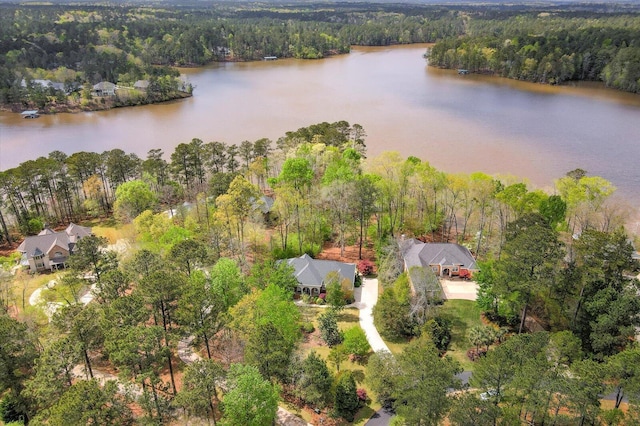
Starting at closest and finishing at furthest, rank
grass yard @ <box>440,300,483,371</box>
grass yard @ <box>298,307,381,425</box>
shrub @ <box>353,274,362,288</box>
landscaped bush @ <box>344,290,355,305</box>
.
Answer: grass yard @ <box>298,307,381,425</box>
grass yard @ <box>440,300,483,371</box>
landscaped bush @ <box>344,290,355,305</box>
shrub @ <box>353,274,362,288</box>

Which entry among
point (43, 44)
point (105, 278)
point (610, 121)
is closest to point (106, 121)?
point (43, 44)

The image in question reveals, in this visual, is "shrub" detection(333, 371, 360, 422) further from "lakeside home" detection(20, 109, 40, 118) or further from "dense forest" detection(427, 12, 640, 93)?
"dense forest" detection(427, 12, 640, 93)

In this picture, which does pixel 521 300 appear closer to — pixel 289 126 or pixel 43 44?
pixel 289 126

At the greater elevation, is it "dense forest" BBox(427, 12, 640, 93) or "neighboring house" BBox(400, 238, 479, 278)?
"dense forest" BBox(427, 12, 640, 93)

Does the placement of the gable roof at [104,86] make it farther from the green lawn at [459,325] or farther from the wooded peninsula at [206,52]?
the green lawn at [459,325]

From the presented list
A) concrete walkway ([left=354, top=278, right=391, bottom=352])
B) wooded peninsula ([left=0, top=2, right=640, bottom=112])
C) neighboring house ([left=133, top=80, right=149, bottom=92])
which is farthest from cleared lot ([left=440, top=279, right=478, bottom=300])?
neighboring house ([left=133, top=80, right=149, bottom=92])

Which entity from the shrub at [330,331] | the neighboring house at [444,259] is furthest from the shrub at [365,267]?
the shrub at [330,331]

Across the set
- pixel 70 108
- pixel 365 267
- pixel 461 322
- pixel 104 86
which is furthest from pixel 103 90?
pixel 461 322
